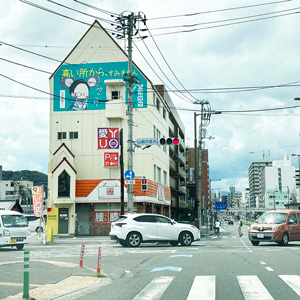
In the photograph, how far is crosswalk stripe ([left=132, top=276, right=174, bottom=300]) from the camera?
28.4 ft

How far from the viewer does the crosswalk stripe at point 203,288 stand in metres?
8.48

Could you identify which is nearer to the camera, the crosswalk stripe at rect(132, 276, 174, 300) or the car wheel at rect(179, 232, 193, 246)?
the crosswalk stripe at rect(132, 276, 174, 300)

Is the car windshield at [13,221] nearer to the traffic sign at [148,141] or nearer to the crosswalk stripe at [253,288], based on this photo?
the traffic sign at [148,141]

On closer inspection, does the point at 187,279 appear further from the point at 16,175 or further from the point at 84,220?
the point at 16,175

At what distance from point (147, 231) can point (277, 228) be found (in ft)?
21.7

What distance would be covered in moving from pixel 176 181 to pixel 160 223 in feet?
153

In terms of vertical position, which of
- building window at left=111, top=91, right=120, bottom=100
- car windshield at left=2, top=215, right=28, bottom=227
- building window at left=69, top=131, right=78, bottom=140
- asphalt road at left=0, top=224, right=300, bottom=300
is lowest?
asphalt road at left=0, top=224, right=300, bottom=300

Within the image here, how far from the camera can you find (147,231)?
72.9 ft

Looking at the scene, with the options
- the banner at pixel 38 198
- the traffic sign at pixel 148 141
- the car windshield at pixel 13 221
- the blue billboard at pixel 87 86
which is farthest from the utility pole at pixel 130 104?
the blue billboard at pixel 87 86

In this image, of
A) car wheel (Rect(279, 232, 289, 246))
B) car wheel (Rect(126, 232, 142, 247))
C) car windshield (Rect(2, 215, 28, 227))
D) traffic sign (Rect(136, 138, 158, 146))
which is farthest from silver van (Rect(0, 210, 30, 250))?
car wheel (Rect(279, 232, 289, 246))

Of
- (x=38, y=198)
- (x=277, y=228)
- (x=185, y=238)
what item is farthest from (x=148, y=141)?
(x=38, y=198)

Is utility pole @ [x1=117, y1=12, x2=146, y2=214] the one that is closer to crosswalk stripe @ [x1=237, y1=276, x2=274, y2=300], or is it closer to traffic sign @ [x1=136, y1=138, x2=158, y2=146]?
traffic sign @ [x1=136, y1=138, x2=158, y2=146]

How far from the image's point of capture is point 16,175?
441 ft

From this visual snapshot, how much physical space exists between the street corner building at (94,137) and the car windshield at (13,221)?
1830cm
